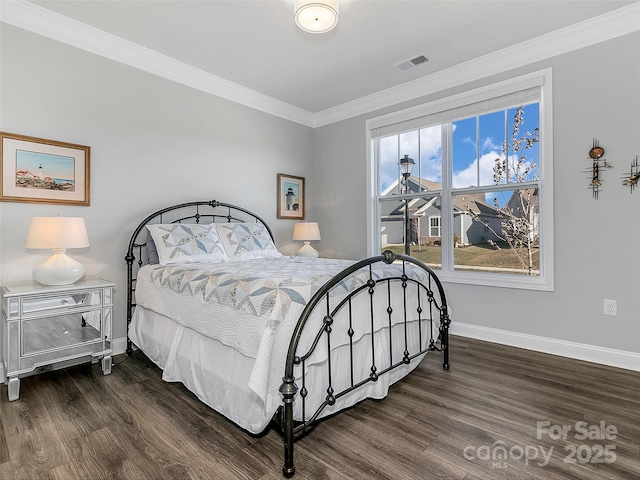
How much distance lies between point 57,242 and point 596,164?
4.14 metres

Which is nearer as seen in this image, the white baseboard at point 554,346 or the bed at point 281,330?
the bed at point 281,330

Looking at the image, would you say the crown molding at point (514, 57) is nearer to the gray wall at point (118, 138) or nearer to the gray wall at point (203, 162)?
the gray wall at point (203, 162)

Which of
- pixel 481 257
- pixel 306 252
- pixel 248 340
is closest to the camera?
pixel 248 340

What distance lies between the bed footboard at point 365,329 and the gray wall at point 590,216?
1148 mm

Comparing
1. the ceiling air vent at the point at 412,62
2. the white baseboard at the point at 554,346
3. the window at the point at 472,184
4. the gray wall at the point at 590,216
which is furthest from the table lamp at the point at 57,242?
the gray wall at the point at 590,216

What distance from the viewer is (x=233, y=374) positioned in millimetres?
1901

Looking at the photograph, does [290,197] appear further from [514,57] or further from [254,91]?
[514,57]

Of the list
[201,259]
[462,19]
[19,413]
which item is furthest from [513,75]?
[19,413]

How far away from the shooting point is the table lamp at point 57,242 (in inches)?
91.7

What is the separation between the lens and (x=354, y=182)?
4516 millimetres

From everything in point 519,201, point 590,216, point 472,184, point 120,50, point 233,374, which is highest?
point 120,50

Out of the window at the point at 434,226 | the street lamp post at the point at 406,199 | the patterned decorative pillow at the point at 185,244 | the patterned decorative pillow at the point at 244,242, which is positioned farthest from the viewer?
the street lamp post at the point at 406,199

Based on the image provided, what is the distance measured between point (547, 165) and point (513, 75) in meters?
0.93

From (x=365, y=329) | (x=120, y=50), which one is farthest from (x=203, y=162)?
(x=365, y=329)
